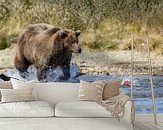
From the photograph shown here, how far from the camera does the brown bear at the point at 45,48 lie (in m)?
5.93

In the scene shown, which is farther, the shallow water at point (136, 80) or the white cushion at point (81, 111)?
the shallow water at point (136, 80)

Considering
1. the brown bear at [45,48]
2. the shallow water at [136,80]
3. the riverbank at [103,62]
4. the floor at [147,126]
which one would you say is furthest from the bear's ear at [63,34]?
the floor at [147,126]

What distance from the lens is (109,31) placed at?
6.01m

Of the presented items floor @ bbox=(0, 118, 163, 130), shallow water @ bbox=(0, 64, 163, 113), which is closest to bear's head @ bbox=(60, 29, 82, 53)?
shallow water @ bbox=(0, 64, 163, 113)

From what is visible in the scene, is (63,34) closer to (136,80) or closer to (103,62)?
(103,62)

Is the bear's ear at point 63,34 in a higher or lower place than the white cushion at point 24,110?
higher

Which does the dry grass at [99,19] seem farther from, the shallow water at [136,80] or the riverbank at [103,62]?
the shallow water at [136,80]

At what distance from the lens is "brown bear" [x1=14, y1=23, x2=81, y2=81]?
5934 mm

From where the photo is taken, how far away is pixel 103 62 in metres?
6.02

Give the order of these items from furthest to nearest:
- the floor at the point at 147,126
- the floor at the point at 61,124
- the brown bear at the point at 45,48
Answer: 1. the brown bear at the point at 45,48
2. the floor at the point at 147,126
3. the floor at the point at 61,124

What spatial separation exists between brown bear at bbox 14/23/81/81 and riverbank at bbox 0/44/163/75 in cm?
13

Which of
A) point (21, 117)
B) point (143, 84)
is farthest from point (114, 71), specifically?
point (21, 117)

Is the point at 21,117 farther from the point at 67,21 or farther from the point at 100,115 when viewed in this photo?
the point at 67,21

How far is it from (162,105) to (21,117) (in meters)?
2.44
